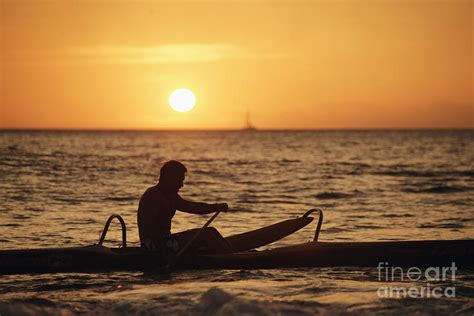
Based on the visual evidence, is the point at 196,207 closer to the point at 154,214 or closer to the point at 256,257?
the point at 154,214

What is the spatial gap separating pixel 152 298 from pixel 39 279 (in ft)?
8.36

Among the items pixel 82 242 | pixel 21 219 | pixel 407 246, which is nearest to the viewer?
pixel 407 246

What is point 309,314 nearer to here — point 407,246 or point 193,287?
point 193,287

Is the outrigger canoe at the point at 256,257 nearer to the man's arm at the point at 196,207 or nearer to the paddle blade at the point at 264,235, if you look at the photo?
the man's arm at the point at 196,207

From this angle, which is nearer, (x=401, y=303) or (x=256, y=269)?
(x=401, y=303)

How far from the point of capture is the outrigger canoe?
10367mm

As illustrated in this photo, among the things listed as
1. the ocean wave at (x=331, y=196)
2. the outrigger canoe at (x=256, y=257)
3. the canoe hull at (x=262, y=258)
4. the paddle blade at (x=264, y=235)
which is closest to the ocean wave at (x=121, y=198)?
the ocean wave at (x=331, y=196)

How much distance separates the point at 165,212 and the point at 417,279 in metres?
3.82

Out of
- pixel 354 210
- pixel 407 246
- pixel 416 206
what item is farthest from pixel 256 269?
pixel 416 206

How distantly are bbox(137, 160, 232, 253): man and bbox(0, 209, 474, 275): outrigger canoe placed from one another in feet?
0.61

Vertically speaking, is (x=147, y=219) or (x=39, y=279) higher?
(x=147, y=219)

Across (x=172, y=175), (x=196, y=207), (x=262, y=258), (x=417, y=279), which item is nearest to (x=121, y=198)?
(x=196, y=207)

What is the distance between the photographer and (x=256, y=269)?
10688 millimetres

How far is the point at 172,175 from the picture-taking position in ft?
33.5
